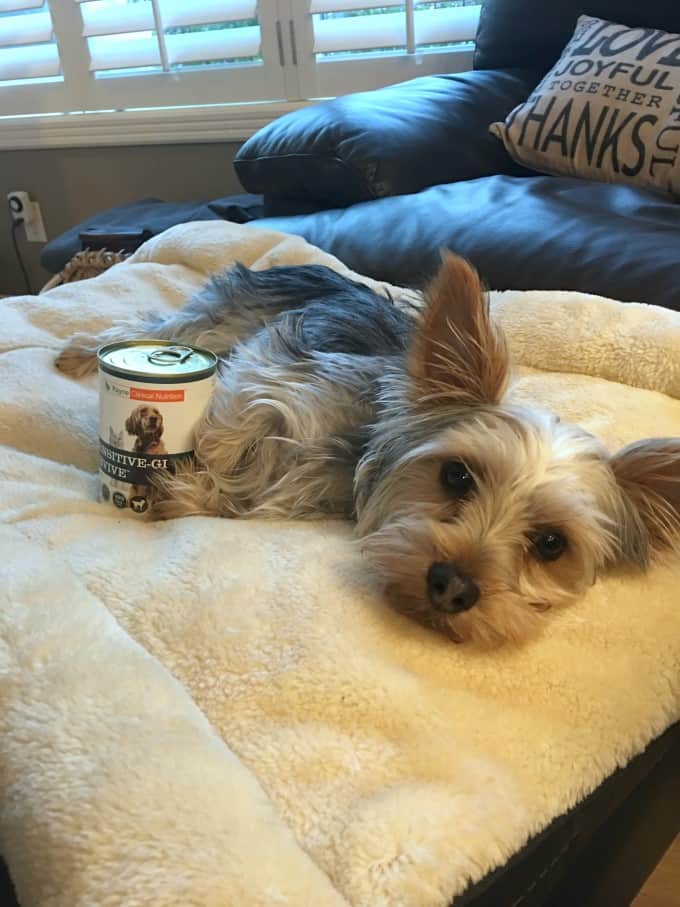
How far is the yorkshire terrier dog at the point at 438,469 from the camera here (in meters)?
1.03

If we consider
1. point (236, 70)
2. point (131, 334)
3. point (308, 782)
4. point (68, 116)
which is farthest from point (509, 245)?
point (68, 116)

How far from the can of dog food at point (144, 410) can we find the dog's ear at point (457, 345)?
31cm

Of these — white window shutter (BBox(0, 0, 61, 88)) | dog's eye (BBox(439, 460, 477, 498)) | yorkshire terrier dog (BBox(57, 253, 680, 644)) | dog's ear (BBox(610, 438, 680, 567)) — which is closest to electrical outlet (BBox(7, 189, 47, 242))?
white window shutter (BBox(0, 0, 61, 88))

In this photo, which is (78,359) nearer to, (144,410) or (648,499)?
(144,410)

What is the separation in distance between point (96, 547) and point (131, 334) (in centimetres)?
84

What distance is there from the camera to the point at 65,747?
2.45 feet

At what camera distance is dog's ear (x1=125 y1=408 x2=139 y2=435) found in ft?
3.93

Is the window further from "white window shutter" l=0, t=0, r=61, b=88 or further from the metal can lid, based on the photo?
the metal can lid

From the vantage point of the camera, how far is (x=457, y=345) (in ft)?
3.76

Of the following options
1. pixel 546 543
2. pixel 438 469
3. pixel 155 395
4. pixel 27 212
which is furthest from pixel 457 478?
pixel 27 212

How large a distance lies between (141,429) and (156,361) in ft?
0.32

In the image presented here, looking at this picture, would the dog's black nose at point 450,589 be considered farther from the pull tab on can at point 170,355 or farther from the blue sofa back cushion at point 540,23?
the blue sofa back cushion at point 540,23

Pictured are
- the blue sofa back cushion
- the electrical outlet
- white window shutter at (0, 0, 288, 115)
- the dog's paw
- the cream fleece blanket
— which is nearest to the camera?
the cream fleece blanket

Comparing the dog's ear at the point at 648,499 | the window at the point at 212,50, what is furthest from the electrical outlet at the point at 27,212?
the dog's ear at the point at 648,499
